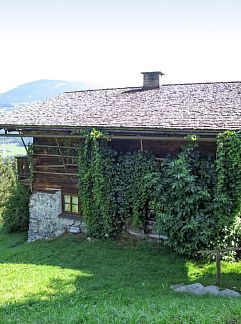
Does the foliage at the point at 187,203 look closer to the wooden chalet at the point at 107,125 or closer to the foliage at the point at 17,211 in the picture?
the wooden chalet at the point at 107,125

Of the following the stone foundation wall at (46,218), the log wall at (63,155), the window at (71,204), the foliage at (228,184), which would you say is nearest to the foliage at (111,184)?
the log wall at (63,155)

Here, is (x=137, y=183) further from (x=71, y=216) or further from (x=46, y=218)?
(x=46, y=218)

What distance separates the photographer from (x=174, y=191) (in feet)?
42.2

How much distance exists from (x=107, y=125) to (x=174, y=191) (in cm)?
326

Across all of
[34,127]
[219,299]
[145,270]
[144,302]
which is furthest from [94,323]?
[34,127]

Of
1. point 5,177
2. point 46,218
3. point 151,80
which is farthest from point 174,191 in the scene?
point 5,177

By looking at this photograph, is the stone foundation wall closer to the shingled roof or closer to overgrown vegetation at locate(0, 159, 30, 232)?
overgrown vegetation at locate(0, 159, 30, 232)

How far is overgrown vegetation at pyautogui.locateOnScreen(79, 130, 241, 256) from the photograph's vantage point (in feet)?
40.2

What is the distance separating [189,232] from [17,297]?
5637mm

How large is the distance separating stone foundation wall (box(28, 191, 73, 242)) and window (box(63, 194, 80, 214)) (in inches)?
10.4

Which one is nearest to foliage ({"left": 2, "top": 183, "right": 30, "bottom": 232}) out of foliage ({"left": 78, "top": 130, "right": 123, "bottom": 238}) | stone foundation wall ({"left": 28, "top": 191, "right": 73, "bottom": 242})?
stone foundation wall ({"left": 28, "top": 191, "right": 73, "bottom": 242})

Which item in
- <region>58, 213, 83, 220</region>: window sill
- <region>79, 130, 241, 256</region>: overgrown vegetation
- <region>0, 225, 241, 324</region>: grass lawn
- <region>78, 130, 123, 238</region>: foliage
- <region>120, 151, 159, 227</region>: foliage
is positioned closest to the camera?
<region>0, 225, 241, 324</region>: grass lawn

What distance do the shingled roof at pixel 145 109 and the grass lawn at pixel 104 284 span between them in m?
4.27

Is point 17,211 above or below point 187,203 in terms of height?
below
